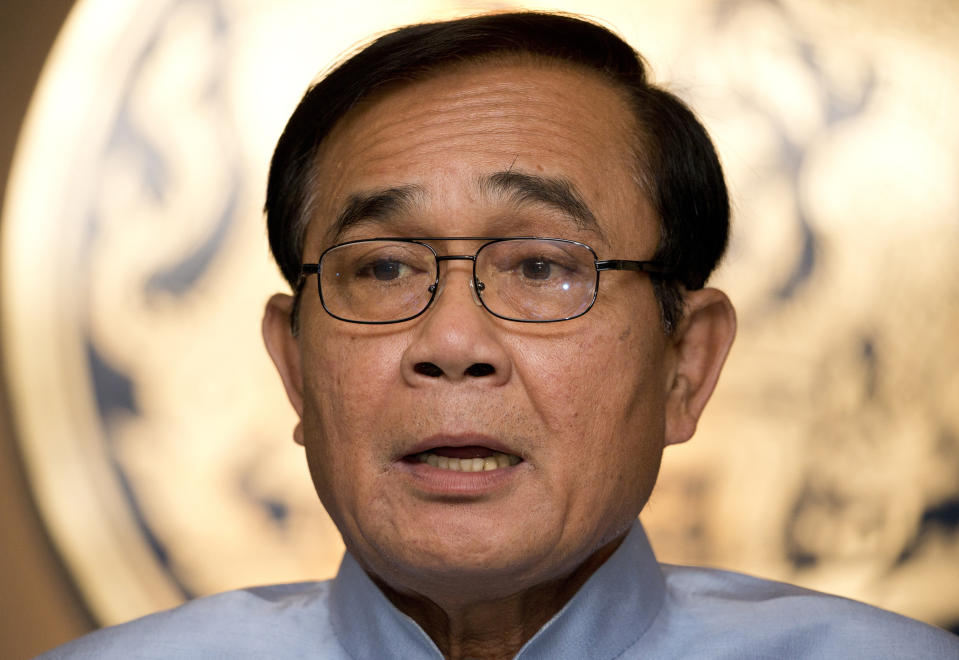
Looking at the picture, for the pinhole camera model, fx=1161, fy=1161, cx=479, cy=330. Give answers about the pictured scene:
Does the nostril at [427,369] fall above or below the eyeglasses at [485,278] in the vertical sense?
below

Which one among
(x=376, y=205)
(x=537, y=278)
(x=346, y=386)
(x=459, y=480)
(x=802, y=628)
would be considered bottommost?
(x=802, y=628)

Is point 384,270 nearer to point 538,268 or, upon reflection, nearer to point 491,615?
point 538,268

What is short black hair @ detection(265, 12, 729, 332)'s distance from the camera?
177 centimetres

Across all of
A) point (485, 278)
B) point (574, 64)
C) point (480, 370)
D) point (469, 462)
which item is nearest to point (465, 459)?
point (469, 462)

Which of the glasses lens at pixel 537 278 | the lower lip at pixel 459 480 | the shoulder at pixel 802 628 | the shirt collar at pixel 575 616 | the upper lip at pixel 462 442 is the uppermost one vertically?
the glasses lens at pixel 537 278

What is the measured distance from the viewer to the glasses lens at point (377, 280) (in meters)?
1.61

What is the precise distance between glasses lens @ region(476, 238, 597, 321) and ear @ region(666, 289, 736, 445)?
0.25 metres

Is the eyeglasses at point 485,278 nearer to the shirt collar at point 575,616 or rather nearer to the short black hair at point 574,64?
the short black hair at point 574,64

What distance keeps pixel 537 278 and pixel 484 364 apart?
6.7 inches

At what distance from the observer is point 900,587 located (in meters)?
2.79

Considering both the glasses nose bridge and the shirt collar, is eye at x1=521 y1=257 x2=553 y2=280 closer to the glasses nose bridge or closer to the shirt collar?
the glasses nose bridge

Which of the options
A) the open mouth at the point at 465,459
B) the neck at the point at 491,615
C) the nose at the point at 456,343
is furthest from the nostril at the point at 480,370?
the neck at the point at 491,615

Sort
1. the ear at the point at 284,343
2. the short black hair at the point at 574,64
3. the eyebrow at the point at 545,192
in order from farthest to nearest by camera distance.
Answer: the ear at the point at 284,343 → the short black hair at the point at 574,64 → the eyebrow at the point at 545,192

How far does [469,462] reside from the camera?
59.7 inches
